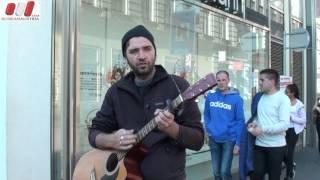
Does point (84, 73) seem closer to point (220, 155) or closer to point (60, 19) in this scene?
point (60, 19)

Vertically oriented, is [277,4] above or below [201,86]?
above

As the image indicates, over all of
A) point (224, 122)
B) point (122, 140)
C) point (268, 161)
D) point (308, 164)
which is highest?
point (122, 140)

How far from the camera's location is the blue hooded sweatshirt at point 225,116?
7.05 m

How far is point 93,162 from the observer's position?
9.18 ft

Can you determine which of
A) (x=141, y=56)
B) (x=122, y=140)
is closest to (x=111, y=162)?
(x=122, y=140)

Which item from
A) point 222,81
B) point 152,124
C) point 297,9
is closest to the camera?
point 152,124

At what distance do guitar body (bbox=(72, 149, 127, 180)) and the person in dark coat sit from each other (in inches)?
2.1

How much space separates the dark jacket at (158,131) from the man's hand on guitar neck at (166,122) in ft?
0.29

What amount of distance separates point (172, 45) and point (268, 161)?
328cm

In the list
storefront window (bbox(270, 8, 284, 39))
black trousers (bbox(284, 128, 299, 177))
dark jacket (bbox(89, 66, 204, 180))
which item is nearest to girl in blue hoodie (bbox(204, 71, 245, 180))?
black trousers (bbox(284, 128, 299, 177))

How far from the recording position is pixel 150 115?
2.72 meters

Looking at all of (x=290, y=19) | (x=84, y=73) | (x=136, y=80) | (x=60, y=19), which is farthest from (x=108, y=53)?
(x=290, y=19)

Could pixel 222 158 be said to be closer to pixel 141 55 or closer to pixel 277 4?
pixel 141 55

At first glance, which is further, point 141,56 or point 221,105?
point 221,105
